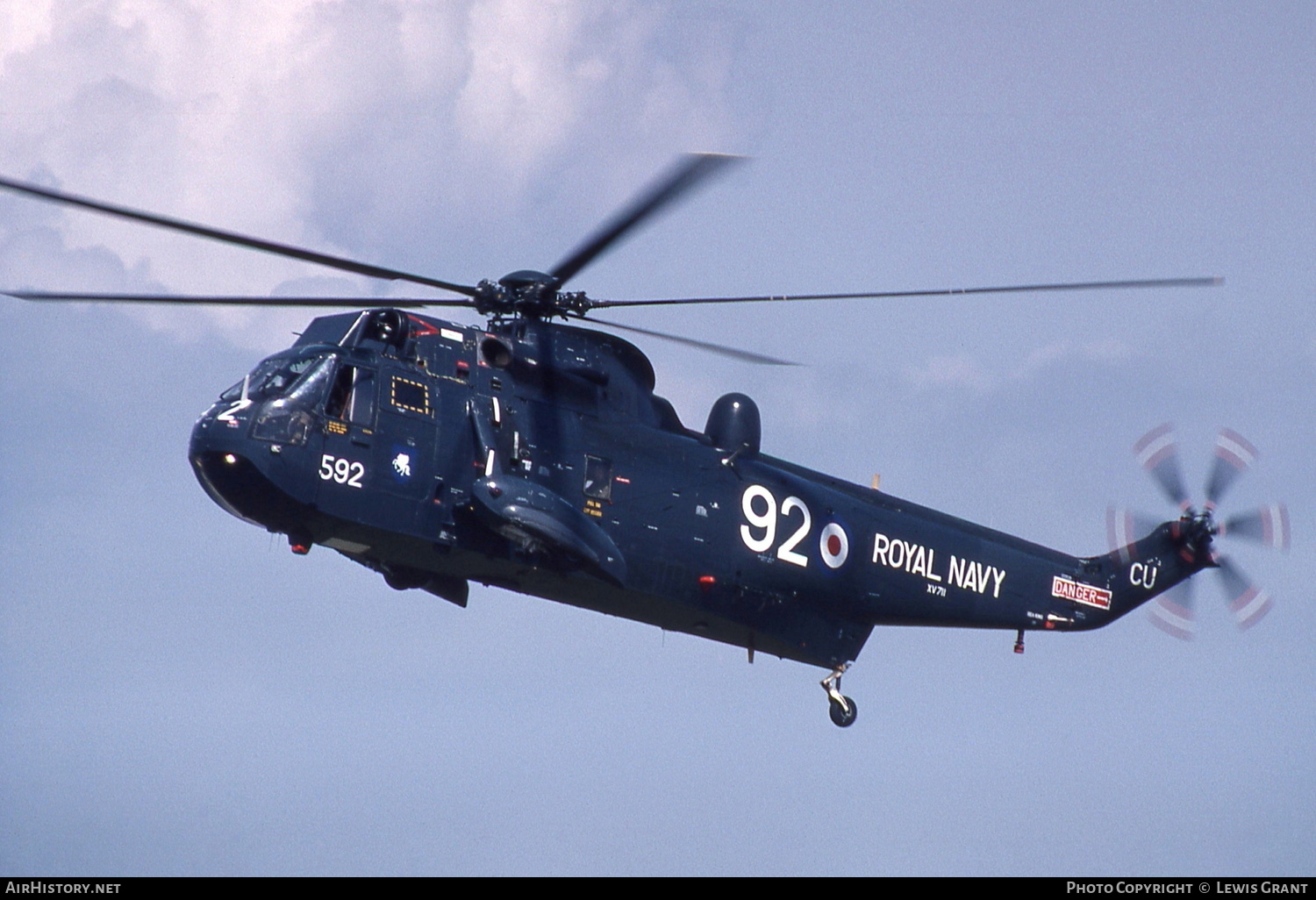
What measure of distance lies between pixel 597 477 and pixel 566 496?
0.86 m

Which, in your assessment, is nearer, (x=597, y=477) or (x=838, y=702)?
(x=597, y=477)

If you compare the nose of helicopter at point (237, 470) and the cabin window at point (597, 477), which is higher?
the cabin window at point (597, 477)

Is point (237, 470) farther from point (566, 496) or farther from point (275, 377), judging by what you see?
point (566, 496)

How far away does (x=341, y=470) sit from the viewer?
26.8 meters

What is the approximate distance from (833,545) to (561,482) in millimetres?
6750

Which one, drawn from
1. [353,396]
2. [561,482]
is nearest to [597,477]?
[561,482]

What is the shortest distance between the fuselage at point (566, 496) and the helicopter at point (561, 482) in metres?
0.04

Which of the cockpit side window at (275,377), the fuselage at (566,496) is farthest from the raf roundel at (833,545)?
the cockpit side window at (275,377)

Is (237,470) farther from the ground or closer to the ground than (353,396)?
closer to the ground

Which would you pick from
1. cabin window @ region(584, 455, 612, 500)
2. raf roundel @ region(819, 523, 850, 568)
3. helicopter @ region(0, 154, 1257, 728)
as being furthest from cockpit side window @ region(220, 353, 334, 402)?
raf roundel @ region(819, 523, 850, 568)

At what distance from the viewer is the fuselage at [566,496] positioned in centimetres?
2684

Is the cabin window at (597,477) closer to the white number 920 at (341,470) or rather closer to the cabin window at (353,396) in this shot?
the cabin window at (353,396)
